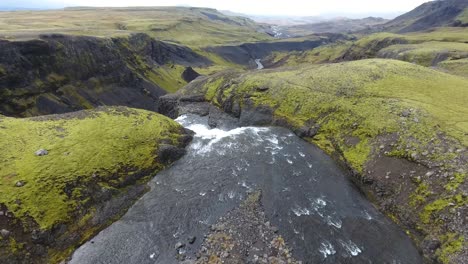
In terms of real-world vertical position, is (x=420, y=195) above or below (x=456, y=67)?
below

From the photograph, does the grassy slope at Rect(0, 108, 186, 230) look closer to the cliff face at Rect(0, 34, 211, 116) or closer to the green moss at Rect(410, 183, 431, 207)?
the cliff face at Rect(0, 34, 211, 116)

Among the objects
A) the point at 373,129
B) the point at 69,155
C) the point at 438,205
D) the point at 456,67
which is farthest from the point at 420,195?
the point at 456,67

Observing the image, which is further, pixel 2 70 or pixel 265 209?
pixel 2 70

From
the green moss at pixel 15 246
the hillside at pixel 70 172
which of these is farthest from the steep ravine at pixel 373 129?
the green moss at pixel 15 246

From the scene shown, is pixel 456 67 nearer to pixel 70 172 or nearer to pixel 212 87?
pixel 212 87

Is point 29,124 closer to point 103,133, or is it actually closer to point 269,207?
point 103,133

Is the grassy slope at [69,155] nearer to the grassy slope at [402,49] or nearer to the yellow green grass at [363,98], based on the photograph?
the yellow green grass at [363,98]

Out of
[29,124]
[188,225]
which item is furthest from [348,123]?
[29,124]
